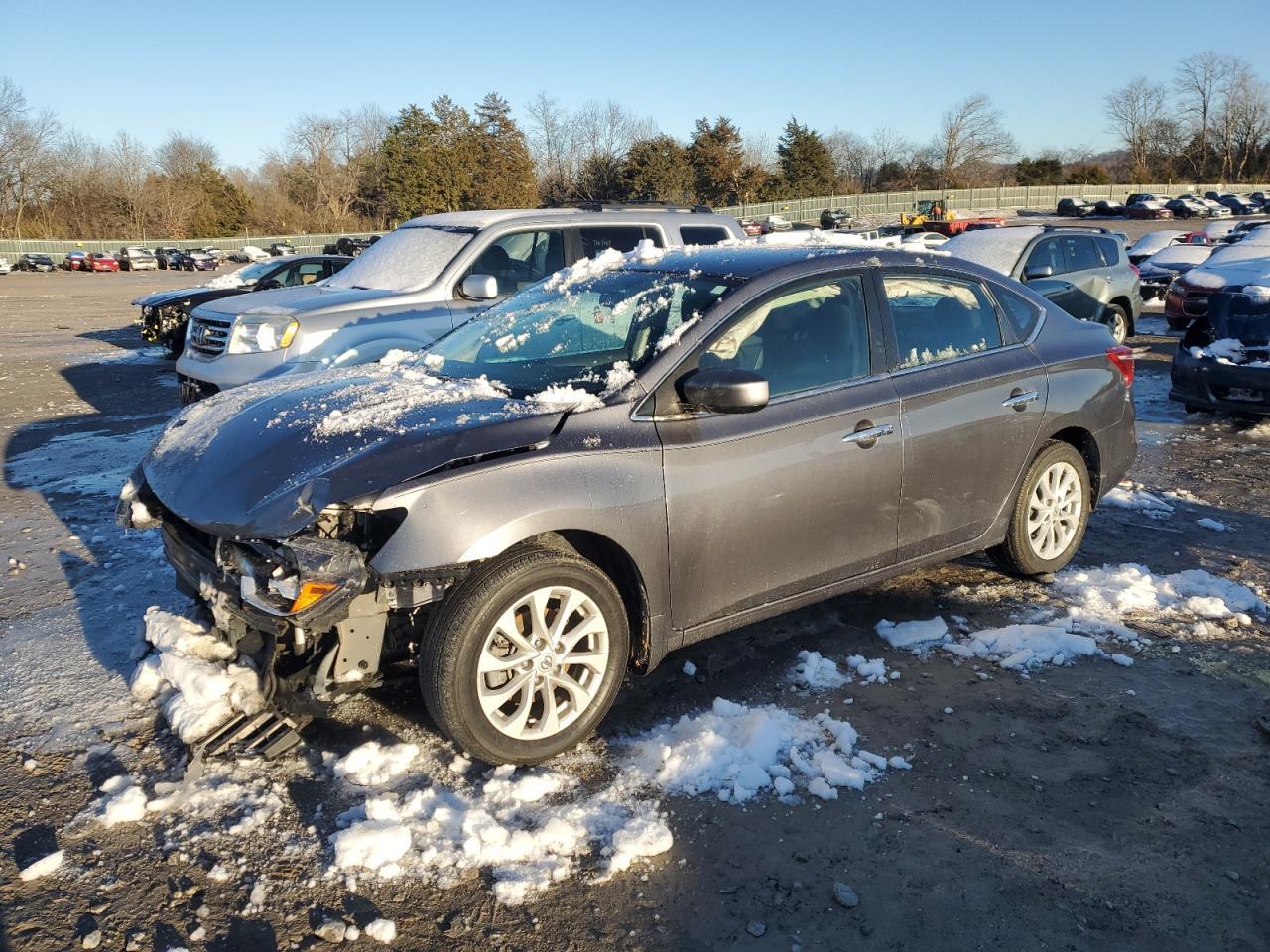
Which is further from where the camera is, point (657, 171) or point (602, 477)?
point (657, 171)

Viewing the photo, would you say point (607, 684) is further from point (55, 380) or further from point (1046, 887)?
point (55, 380)

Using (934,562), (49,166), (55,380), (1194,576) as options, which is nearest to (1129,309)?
(1194,576)

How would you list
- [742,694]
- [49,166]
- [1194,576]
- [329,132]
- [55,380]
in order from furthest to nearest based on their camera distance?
[329,132], [49,166], [55,380], [1194,576], [742,694]

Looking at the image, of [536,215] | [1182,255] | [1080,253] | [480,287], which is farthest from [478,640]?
[1182,255]

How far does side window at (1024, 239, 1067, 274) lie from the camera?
12.1 metres

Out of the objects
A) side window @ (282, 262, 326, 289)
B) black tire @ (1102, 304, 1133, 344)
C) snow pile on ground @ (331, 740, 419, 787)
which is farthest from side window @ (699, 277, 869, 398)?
side window @ (282, 262, 326, 289)

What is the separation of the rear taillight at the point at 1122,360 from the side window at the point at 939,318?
0.93 m

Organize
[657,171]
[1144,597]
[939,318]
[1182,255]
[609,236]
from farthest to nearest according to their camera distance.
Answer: [657,171]
[1182,255]
[609,236]
[1144,597]
[939,318]

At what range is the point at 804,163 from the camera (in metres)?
70.8

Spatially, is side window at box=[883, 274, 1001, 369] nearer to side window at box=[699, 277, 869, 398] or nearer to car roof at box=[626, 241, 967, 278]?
car roof at box=[626, 241, 967, 278]

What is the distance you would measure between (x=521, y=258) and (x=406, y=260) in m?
1.05

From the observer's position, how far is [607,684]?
12.2 ft

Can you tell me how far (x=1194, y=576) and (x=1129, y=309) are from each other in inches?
365

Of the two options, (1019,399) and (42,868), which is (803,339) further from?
(42,868)
